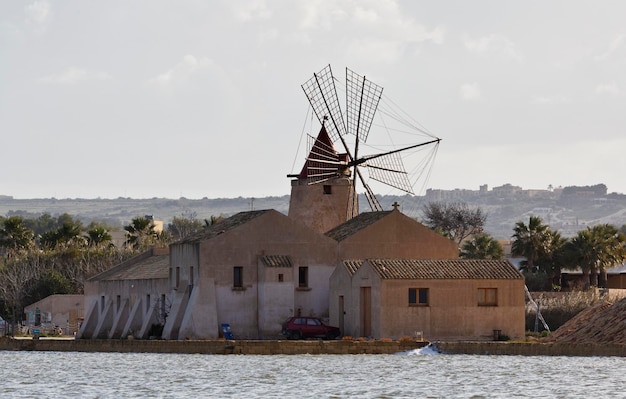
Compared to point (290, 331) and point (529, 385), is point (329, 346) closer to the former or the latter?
point (290, 331)

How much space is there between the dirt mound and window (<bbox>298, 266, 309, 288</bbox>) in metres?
10.3

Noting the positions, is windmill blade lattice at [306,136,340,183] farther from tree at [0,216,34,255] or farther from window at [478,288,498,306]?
tree at [0,216,34,255]

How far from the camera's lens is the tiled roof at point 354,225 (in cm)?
6788

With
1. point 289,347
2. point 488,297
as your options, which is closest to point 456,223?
point 488,297

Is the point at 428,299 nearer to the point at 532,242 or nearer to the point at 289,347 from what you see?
the point at 289,347

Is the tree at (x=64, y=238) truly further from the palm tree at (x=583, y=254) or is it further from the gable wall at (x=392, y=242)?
the gable wall at (x=392, y=242)

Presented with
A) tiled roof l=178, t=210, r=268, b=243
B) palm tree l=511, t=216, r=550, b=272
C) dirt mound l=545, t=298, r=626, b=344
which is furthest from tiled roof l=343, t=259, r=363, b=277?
Answer: palm tree l=511, t=216, r=550, b=272

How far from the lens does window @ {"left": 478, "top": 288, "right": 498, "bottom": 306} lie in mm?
63531

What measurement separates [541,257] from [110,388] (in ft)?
156

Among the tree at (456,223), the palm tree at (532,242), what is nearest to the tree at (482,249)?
the palm tree at (532,242)

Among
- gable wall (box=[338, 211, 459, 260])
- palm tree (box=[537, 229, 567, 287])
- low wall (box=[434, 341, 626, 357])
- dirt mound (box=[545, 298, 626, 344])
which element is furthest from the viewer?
palm tree (box=[537, 229, 567, 287])

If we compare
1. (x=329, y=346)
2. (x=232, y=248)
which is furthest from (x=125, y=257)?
(x=329, y=346)

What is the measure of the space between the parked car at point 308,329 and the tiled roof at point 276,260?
→ 251 cm

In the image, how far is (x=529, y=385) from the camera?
46375 millimetres
